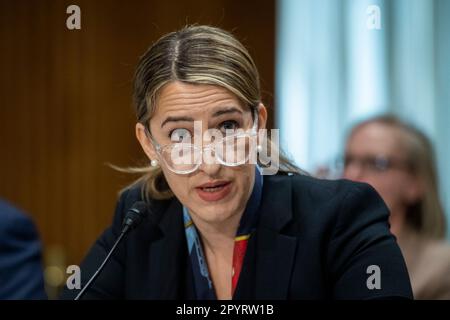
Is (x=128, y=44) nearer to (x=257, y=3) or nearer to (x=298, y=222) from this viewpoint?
(x=257, y=3)

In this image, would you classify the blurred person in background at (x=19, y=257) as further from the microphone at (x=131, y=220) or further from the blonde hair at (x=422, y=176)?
the blonde hair at (x=422, y=176)

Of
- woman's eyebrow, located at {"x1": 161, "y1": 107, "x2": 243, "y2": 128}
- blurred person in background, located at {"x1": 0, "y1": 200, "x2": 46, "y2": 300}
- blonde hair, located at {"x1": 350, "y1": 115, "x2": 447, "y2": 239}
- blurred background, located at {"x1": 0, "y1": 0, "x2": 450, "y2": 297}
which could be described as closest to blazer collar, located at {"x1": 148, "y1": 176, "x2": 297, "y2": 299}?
blurred background, located at {"x1": 0, "y1": 0, "x2": 450, "y2": 297}

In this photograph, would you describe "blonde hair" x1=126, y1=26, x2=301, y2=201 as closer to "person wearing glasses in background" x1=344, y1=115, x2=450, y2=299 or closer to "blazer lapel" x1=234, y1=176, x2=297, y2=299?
"blazer lapel" x1=234, y1=176, x2=297, y2=299

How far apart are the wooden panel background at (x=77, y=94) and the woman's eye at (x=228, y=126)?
16 cm

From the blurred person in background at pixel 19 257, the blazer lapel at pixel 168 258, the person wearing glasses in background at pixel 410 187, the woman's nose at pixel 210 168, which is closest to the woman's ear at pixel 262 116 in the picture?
the woman's nose at pixel 210 168

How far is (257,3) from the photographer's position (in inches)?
72.1

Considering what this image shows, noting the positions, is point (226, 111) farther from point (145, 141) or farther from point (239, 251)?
point (239, 251)

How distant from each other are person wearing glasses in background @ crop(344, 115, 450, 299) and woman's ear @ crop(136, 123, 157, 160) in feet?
3.08

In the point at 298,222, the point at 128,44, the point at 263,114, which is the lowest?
the point at 298,222

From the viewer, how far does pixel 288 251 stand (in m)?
1.56

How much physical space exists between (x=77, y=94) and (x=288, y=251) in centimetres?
141

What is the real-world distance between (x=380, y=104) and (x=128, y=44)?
131 cm

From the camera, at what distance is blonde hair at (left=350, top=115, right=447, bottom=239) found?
7.94ft

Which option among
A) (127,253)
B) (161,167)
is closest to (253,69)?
(161,167)
